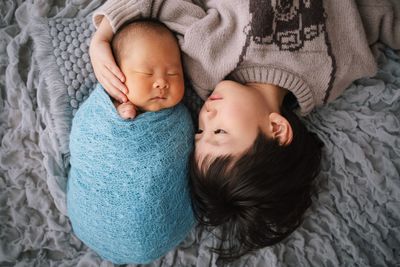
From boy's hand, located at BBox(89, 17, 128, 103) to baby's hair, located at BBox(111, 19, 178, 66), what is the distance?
17 millimetres

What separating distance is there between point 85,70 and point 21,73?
0.20 meters

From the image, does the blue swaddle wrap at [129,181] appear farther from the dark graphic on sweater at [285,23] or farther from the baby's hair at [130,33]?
the dark graphic on sweater at [285,23]

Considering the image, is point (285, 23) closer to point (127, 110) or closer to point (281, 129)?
point (281, 129)

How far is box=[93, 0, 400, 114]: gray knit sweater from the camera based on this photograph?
945 millimetres

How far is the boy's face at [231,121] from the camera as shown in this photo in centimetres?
86

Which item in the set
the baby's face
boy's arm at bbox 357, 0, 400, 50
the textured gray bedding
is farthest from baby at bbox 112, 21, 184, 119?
boy's arm at bbox 357, 0, 400, 50

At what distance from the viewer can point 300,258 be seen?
102 centimetres

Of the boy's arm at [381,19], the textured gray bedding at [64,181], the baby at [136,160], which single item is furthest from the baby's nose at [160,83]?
the boy's arm at [381,19]

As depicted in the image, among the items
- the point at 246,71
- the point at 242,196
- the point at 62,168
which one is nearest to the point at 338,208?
the point at 242,196

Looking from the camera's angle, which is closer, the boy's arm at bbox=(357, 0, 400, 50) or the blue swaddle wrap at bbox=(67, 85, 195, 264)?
the blue swaddle wrap at bbox=(67, 85, 195, 264)

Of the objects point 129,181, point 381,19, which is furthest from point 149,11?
point 381,19

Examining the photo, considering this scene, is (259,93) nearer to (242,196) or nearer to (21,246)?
(242,196)

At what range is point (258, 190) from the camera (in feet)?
2.84

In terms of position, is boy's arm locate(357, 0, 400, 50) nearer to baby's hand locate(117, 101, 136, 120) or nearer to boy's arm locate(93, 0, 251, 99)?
boy's arm locate(93, 0, 251, 99)
